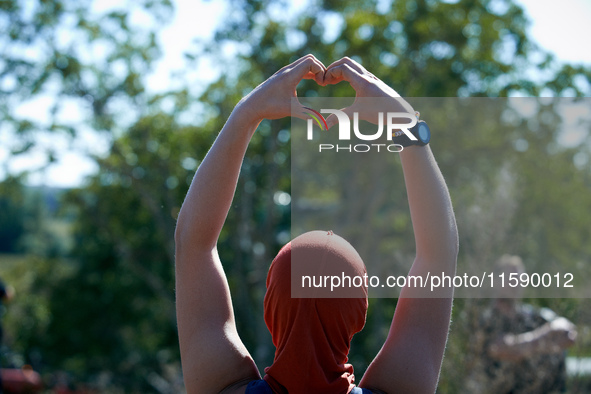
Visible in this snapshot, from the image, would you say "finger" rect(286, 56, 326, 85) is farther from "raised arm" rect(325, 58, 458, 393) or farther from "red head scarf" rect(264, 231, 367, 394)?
"red head scarf" rect(264, 231, 367, 394)

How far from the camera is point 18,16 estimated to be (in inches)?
399

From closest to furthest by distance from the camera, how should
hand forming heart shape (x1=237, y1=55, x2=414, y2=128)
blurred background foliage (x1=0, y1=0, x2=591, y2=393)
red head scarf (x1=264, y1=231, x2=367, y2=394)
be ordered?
1. red head scarf (x1=264, y1=231, x2=367, y2=394)
2. hand forming heart shape (x1=237, y1=55, x2=414, y2=128)
3. blurred background foliage (x1=0, y1=0, x2=591, y2=393)

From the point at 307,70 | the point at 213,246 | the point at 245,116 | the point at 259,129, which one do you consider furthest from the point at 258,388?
the point at 259,129

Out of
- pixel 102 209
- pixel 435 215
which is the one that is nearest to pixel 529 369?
pixel 435 215

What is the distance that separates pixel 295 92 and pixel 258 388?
23.9 inches

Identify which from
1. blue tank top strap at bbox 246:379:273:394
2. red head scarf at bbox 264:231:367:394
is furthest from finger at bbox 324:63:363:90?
blue tank top strap at bbox 246:379:273:394

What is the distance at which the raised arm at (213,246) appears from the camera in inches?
44.3

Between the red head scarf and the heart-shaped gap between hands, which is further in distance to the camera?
the heart-shaped gap between hands

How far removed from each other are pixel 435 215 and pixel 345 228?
10.6 m

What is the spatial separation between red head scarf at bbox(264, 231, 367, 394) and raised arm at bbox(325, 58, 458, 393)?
0.26 feet

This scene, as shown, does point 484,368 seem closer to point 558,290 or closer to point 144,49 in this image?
point 558,290

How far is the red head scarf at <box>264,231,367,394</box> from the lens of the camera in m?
1.06

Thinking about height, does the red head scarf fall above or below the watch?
below

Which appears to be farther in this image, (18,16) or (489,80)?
(489,80)
